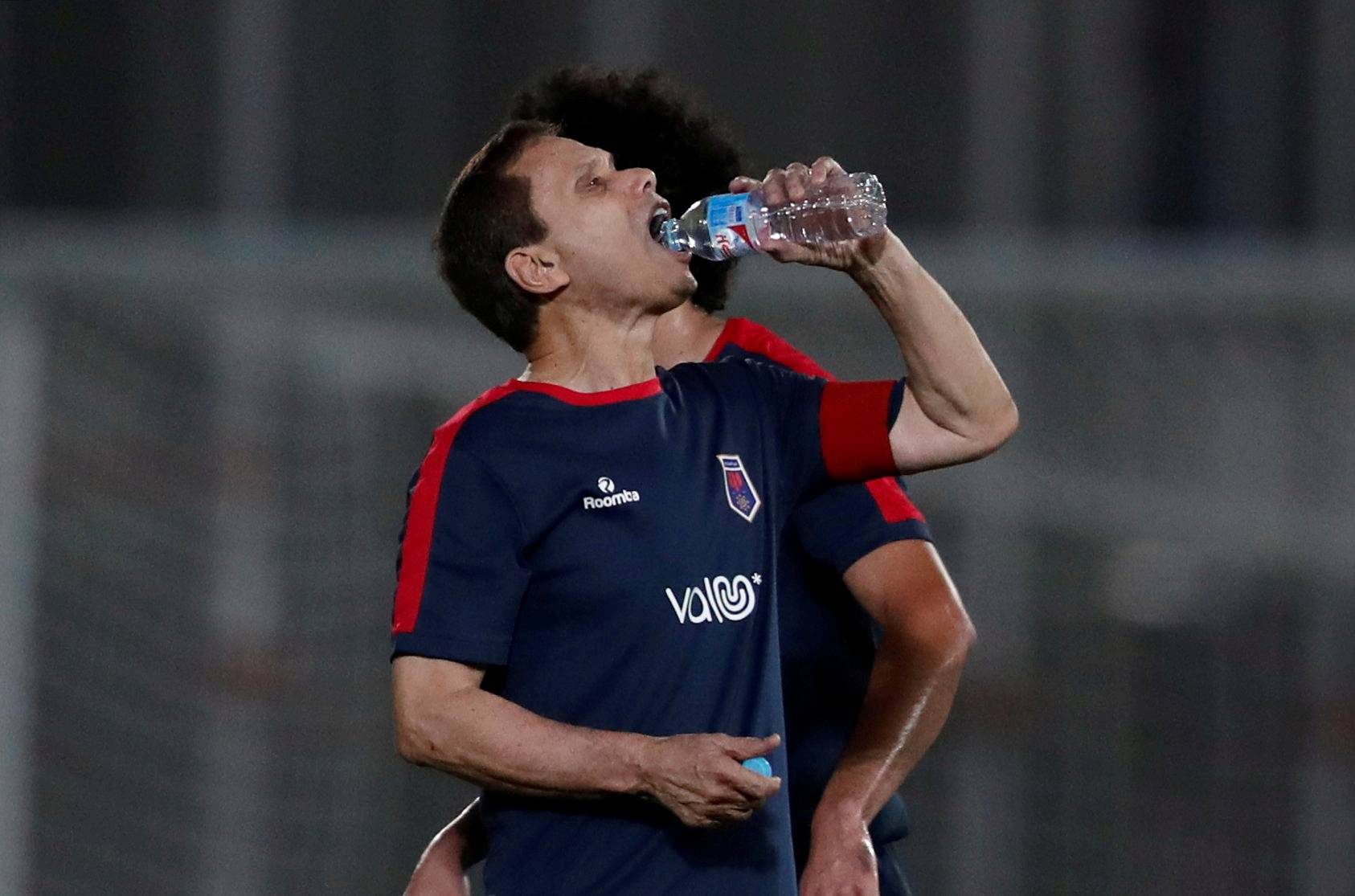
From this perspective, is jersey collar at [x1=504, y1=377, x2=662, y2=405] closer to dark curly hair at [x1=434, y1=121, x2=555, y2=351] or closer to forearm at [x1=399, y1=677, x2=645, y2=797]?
dark curly hair at [x1=434, y1=121, x2=555, y2=351]

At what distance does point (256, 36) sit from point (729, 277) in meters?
3.12

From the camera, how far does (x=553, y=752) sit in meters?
1.82

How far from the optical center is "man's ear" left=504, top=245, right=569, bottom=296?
205cm

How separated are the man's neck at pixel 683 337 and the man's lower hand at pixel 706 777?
700mm

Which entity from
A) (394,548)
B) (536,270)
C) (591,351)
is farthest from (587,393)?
(394,548)

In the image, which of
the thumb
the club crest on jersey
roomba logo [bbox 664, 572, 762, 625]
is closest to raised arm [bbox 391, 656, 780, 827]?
the thumb

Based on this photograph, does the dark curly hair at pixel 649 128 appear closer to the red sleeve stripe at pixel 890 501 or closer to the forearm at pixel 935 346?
the red sleeve stripe at pixel 890 501

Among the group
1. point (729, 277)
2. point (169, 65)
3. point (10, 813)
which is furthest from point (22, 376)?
point (729, 277)

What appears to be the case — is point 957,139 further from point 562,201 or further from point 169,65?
point 562,201

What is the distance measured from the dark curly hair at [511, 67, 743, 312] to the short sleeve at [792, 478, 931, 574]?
36 cm

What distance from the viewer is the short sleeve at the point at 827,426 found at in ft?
6.71

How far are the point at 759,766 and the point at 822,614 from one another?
24.2 inches

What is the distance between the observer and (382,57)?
17.9ft

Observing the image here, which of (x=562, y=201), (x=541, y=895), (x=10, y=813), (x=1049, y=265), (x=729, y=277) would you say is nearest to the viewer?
(x=541, y=895)
